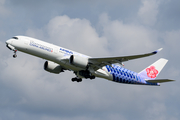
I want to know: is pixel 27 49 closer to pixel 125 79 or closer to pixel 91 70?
pixel 91 70

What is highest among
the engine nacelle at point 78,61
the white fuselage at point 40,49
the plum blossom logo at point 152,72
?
the plum blossom logo at point 152,72

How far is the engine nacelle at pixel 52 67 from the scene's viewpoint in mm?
52875

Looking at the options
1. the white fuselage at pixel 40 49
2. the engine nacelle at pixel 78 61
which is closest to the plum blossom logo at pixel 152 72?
the engine nacelle at pixel 78 61

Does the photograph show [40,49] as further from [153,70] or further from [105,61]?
[153,70]

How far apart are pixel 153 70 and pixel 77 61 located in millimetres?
18977

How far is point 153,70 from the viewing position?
59.6m

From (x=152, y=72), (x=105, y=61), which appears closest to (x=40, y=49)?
(x=105, y=61)

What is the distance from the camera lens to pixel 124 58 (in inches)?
1795

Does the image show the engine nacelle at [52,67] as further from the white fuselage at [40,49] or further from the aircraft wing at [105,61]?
the aircraft wing at [105,61]

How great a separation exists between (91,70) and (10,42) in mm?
12542

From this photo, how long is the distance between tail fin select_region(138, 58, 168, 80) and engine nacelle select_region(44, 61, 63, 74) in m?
14.3

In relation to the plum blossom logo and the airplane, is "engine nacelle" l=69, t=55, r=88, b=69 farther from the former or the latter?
the plum blossom logo

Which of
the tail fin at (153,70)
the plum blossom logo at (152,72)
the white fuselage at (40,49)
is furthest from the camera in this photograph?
the plum blossom logo at (152,72)

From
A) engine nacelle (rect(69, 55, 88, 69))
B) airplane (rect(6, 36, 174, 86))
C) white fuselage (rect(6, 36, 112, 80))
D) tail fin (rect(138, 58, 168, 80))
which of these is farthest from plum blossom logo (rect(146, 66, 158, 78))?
white fuselage (rect(6, 36, 112, 80))
